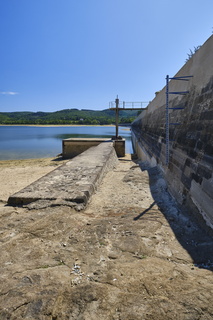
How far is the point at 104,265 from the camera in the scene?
231 centimetres

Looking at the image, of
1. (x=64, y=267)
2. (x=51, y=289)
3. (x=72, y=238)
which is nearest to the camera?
(x=51, y=289)

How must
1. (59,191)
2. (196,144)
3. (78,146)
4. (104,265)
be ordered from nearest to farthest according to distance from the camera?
(104,265), (196,144), (59,191), (78,146)

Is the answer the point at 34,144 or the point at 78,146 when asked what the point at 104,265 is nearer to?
the point at 78,146

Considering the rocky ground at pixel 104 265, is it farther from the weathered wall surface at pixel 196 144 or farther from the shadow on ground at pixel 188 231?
the weathered wall surface at pixel 196 144

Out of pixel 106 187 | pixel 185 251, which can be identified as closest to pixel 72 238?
pixel 185 251

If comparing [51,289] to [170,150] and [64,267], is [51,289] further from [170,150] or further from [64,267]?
[170,150]

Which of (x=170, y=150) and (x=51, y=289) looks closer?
(x=51, y=289)

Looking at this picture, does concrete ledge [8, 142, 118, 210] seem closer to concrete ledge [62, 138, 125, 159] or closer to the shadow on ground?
the shadow on ground

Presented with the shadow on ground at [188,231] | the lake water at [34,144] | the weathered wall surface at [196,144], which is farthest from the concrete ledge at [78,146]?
the shadow on ground at [188,231]

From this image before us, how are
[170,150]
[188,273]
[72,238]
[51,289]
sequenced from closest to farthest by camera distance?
[51,289] → [188,273] → [72,238] → [170,150]

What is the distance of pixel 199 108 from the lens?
4.28 metres

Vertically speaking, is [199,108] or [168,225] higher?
[199,108]

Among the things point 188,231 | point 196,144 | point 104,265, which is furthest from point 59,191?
point 196,144

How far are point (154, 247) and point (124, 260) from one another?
1.75 ft
